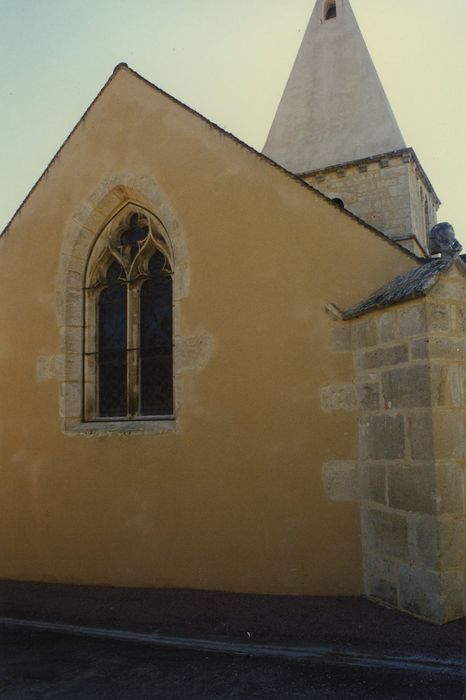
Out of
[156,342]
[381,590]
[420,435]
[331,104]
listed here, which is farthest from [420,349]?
[331,104]

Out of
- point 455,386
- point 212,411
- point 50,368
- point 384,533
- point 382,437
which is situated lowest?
point 384,533

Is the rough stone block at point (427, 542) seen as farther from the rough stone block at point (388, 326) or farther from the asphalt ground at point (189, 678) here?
the rough stone block at point (388, 326)

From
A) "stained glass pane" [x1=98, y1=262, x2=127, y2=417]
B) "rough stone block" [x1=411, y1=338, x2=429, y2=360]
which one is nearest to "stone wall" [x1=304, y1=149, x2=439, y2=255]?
"stained glass pane" [x1=98, y1=262, x2=127, y2=417]

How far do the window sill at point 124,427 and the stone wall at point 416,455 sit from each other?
6.27 ft

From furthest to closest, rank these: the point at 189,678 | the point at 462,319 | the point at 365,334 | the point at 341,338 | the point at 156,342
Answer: the point at 156,342, the point at 341,338, the point at 365,334, the point at 462,319, the point at 189,678

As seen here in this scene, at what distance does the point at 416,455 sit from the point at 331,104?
9508 millimetres

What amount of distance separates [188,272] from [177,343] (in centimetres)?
71

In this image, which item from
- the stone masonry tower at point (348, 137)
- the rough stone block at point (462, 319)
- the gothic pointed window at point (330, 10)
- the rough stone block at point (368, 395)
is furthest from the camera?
the gothic pointed window at point (330, 10)

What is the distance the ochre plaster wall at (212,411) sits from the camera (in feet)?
16.0

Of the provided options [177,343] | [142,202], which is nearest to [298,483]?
[177,343]

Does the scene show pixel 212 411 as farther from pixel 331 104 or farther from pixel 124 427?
pixel 331 104

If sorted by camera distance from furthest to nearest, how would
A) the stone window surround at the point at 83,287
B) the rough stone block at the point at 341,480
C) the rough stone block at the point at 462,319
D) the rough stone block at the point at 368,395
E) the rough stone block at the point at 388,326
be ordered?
the stone window surround at the point at 83,287 → the rough stone block at the point at 341,480 → the rough stone block at the point at 368,395 → the rough stone block at the point at 388,326 → the rough stone block at the point at 462,319

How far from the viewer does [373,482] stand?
4586 millimetres

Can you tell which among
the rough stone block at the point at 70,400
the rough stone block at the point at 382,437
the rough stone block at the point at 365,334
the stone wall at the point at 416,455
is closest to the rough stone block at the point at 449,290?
the stone wall at the point at 416,455
